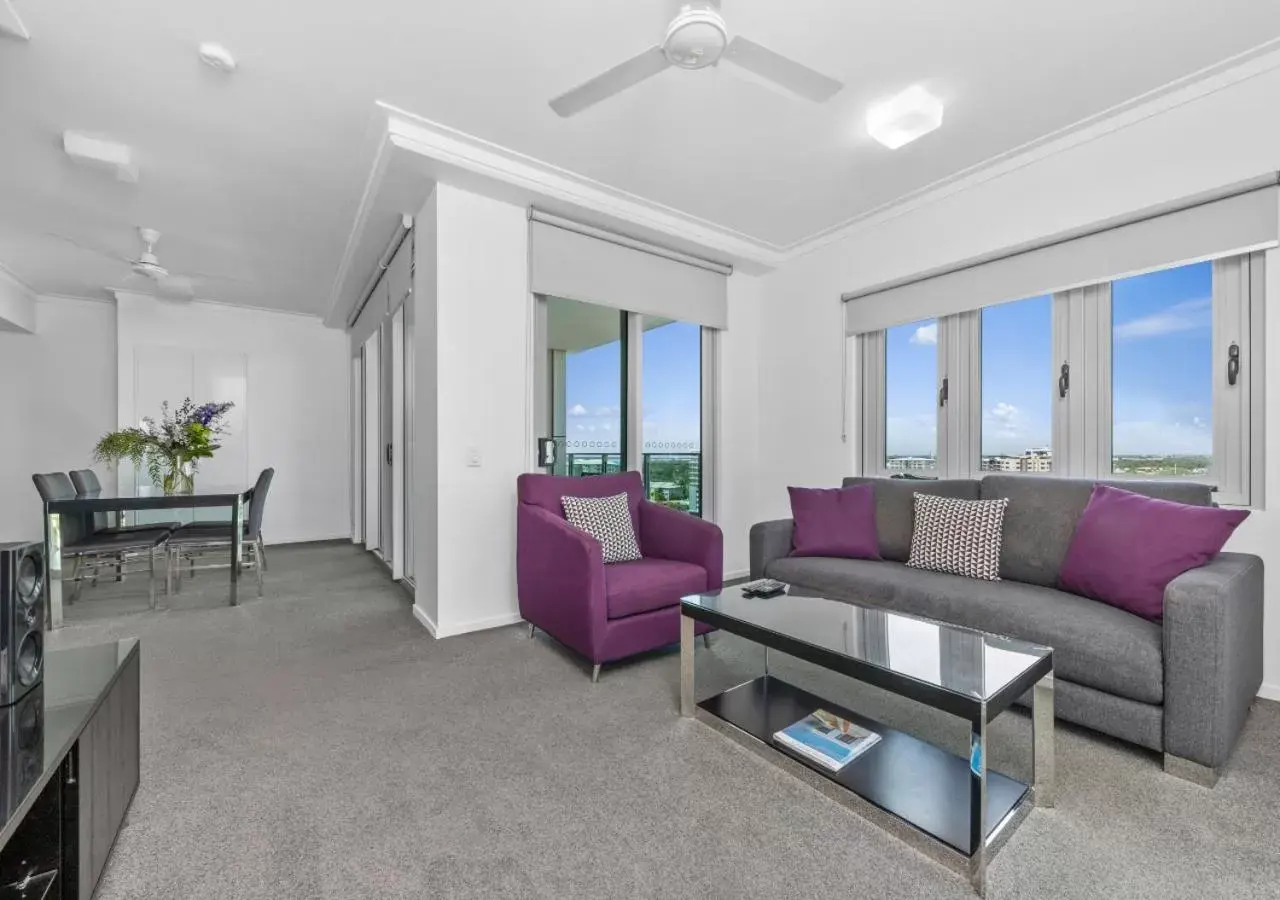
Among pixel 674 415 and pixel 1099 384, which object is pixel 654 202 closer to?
pixel 674 415

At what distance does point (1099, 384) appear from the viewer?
2.91 m

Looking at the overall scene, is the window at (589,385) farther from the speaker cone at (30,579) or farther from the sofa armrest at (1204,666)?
the sofa armrest at (1204,666)

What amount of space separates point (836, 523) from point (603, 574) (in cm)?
141

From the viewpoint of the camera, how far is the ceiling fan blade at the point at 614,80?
1.83 meters

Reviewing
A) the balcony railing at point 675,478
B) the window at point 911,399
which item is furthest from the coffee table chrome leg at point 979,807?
the balcony railing at point 675,478

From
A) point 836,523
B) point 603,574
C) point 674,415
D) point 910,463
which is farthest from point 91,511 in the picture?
point 910,463

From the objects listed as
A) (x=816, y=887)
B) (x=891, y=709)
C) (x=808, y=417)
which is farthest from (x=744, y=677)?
(x=808, y=417)

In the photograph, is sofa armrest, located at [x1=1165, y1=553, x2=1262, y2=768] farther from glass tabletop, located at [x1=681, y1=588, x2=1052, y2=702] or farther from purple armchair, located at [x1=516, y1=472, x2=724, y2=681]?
purple armchair, located at [x1=516, y1=472, x2=724, y2=681]

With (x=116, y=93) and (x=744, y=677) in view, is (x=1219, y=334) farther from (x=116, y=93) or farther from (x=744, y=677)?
(x=116, y=93)

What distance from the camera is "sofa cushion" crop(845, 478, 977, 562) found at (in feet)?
10.0

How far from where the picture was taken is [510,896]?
4.30 feet

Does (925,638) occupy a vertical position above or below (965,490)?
below

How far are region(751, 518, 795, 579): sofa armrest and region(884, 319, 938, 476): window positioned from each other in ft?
3.71

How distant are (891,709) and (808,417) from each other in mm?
2387
